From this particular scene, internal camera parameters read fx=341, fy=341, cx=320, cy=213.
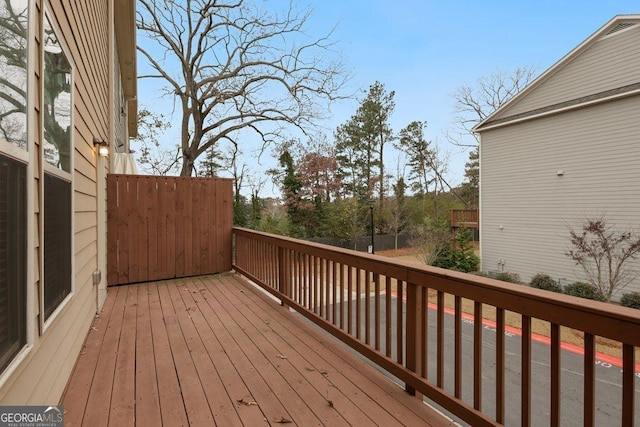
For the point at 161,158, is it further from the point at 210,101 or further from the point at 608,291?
the point at 608,291

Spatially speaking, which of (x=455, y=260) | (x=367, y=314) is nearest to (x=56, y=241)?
(x=367, y=314)

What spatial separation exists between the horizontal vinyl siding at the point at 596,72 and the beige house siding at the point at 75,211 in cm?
1082

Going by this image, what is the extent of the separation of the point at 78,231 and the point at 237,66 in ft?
44.1

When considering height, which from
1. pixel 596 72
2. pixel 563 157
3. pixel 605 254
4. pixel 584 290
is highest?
pixel 596 72

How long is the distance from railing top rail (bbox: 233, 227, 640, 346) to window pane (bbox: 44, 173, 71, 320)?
6.24ft

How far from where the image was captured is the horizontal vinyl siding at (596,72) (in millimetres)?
8203

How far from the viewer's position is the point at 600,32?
28.5 ft

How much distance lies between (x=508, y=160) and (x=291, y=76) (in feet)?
29.0

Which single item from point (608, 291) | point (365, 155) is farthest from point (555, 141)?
point (365, 155)

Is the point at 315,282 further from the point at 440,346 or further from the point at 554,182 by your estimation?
the point at 554,182

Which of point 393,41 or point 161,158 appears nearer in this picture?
point 393,41

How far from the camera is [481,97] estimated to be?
19.3 meters

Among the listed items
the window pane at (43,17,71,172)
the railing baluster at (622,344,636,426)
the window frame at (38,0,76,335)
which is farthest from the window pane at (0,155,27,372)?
the railing baluster at (622,344,636,426)

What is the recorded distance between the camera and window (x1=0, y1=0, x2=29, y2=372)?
3.78 feet
